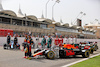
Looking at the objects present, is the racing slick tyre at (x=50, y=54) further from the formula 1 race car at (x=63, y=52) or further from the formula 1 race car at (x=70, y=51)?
the formula 1 race car at (x=70, y=51)

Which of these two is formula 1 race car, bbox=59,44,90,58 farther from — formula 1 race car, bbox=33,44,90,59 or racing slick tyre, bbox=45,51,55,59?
racing slick tyre, bbox=45,51,55,59

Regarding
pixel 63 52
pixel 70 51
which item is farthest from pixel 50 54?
pixel 70 51

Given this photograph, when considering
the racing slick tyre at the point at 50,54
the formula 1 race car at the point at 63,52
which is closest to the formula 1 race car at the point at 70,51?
the formula 1 race car at the point at 63,52

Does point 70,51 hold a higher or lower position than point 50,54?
higher

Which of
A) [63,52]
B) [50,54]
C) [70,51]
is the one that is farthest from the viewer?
[70,51]

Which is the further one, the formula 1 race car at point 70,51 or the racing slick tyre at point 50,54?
the formula 1 race car at point 70,51

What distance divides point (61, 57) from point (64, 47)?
32.8 inches

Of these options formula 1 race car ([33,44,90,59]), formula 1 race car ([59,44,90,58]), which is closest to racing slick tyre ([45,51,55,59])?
formula 1 race car ([33,44,90,59])

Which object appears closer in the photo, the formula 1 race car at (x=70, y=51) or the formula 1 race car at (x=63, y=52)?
the formula 1 race car at (x=63, y=52)

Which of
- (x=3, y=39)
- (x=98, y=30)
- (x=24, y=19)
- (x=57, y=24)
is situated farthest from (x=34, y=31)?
Result: (x=98, y=30)

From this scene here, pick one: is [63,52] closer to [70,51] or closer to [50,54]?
[70,51]

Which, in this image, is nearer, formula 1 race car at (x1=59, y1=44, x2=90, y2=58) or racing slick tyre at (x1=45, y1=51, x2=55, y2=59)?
racing slick tyre at (x1=45, y1=51, x2=55, y2=59)

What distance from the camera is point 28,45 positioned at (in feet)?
31.9

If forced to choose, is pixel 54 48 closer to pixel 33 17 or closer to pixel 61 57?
pixel 61 57
